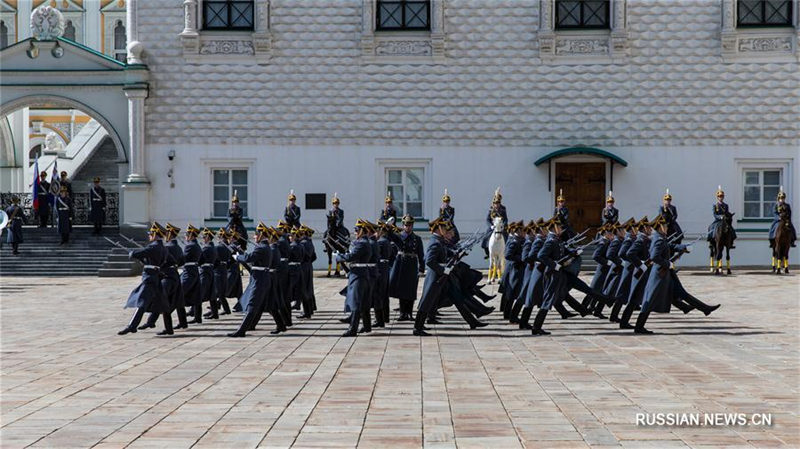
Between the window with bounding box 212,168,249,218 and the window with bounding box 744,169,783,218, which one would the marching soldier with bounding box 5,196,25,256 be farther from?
the window with bounding box 744,169,783,218

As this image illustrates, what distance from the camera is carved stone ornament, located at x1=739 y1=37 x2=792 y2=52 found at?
102 ft

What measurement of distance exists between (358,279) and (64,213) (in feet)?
54.3

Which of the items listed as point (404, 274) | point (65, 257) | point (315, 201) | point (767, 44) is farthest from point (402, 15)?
point (404, 274)

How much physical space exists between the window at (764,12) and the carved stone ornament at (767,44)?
398 mm

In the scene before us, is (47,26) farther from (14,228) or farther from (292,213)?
(292,213)

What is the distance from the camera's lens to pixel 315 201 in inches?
1245

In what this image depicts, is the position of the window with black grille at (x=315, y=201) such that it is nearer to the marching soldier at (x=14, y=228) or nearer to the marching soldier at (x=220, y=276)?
the marching soldier at (x=14, y=228)

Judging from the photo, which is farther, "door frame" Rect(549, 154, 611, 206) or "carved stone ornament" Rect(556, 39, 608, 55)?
"door frame" Rect(549, 154, 611, 206)

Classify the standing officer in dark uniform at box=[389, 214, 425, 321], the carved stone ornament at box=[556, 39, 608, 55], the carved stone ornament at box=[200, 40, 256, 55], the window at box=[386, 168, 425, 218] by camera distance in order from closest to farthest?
the standing officer in dark uniform at box=[389, 214, 425, 321]
the carved stone ornament at box=[556, 39, 608, 55]
the carved stone ornament at box=[200, 40, 256, 55]
the window at box=[386, 168, 425, 218]

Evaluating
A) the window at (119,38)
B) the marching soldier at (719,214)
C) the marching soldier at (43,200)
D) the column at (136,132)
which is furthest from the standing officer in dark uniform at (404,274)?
the window at (119,38)

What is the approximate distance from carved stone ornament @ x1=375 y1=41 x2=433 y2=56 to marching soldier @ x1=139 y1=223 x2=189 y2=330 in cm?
1538

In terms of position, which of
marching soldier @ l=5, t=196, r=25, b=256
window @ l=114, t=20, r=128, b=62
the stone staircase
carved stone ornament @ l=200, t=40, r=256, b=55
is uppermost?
window @ l=114, t=20, r=128, b=62

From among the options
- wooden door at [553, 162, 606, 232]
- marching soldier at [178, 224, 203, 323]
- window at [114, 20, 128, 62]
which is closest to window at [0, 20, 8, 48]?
window at [114, 20, 128, 62]

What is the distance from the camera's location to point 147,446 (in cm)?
829
